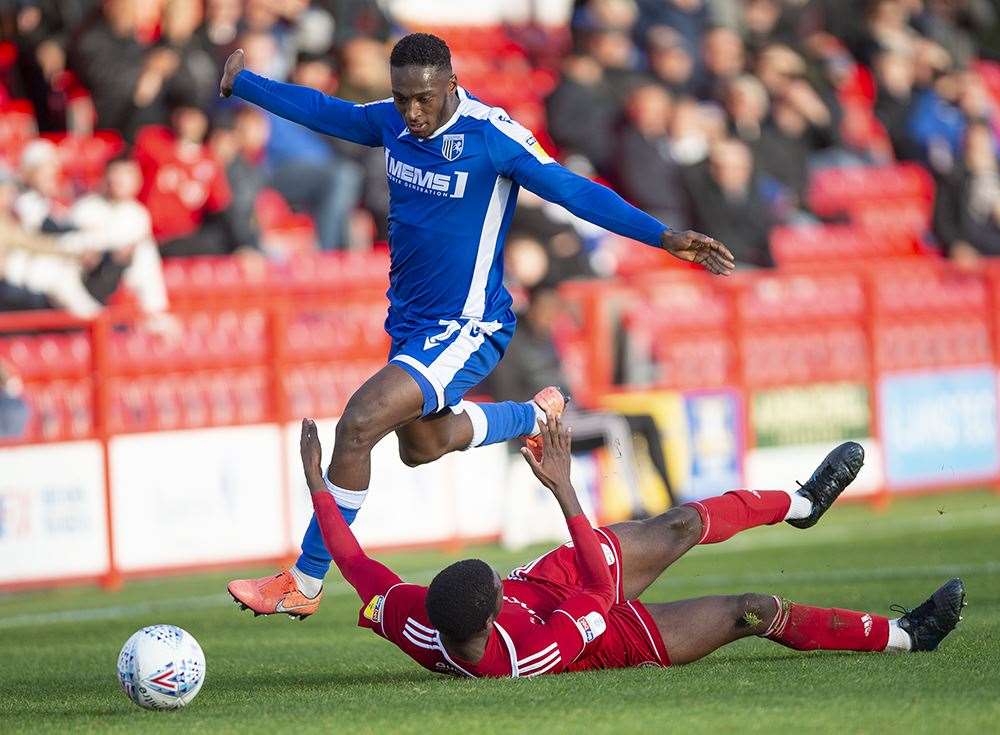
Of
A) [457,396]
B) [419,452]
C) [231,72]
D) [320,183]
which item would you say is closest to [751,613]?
[457,396]

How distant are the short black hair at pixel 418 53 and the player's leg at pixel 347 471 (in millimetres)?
1301

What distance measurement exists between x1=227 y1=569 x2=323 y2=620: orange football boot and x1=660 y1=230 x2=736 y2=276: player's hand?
2.20 meters

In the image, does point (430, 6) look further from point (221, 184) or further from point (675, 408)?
point (675, 408)

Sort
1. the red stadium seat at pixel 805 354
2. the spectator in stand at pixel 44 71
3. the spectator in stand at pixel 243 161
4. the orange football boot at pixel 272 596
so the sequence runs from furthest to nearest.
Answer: the spectator in stand at pixel 44 71 < the red stadium seat at pixel 805 354 < the spectator in stand at pixel 243 161 < the orange football boot at pixel 272 596

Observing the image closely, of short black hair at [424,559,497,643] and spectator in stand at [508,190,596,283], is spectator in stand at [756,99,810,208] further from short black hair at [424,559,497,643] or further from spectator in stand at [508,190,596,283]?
short black hair at [424,559,497,643]

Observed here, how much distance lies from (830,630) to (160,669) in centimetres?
266

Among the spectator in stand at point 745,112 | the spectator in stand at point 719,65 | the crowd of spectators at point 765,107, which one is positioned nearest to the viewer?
the crowd of spectators at point 765,107

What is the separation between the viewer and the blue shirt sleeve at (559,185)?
709cm

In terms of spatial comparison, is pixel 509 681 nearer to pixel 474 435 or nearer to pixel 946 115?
pixel 474 435

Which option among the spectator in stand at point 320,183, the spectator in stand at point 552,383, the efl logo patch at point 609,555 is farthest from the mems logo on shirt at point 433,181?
the spectator in stand at point 320,183

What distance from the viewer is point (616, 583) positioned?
22.5ft

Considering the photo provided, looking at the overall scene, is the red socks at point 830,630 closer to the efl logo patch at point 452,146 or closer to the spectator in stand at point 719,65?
the efl logo patch at point 452,146

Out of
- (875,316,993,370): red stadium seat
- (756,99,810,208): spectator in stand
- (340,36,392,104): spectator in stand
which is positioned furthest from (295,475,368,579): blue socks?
(756,99,810,208): spectator in stand

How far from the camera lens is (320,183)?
49.5ft
